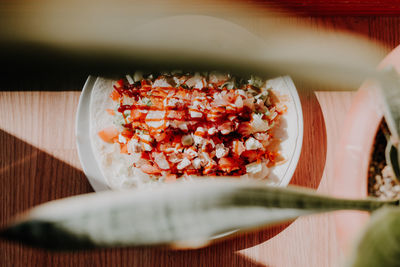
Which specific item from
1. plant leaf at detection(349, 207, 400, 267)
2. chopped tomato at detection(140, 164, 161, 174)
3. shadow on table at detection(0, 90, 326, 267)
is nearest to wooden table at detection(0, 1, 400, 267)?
shadow on table at detection(0, 90, 326, 267)

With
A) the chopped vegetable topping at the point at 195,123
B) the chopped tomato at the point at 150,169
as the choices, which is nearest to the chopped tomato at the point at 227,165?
the chopped vegetable topping at the point at 195,123

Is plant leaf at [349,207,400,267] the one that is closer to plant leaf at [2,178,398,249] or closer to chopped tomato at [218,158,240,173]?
plant leaf at [2,178,398,249]

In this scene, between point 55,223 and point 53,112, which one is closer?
point 55,223

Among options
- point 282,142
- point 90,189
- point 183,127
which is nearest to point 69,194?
point 90,189

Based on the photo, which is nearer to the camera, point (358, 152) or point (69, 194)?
point (358, 152)

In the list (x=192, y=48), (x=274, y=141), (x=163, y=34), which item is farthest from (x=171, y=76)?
(x=192, y=48)

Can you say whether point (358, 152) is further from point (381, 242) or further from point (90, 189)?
point (90, 189)

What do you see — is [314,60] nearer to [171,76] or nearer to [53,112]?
[171,76]
